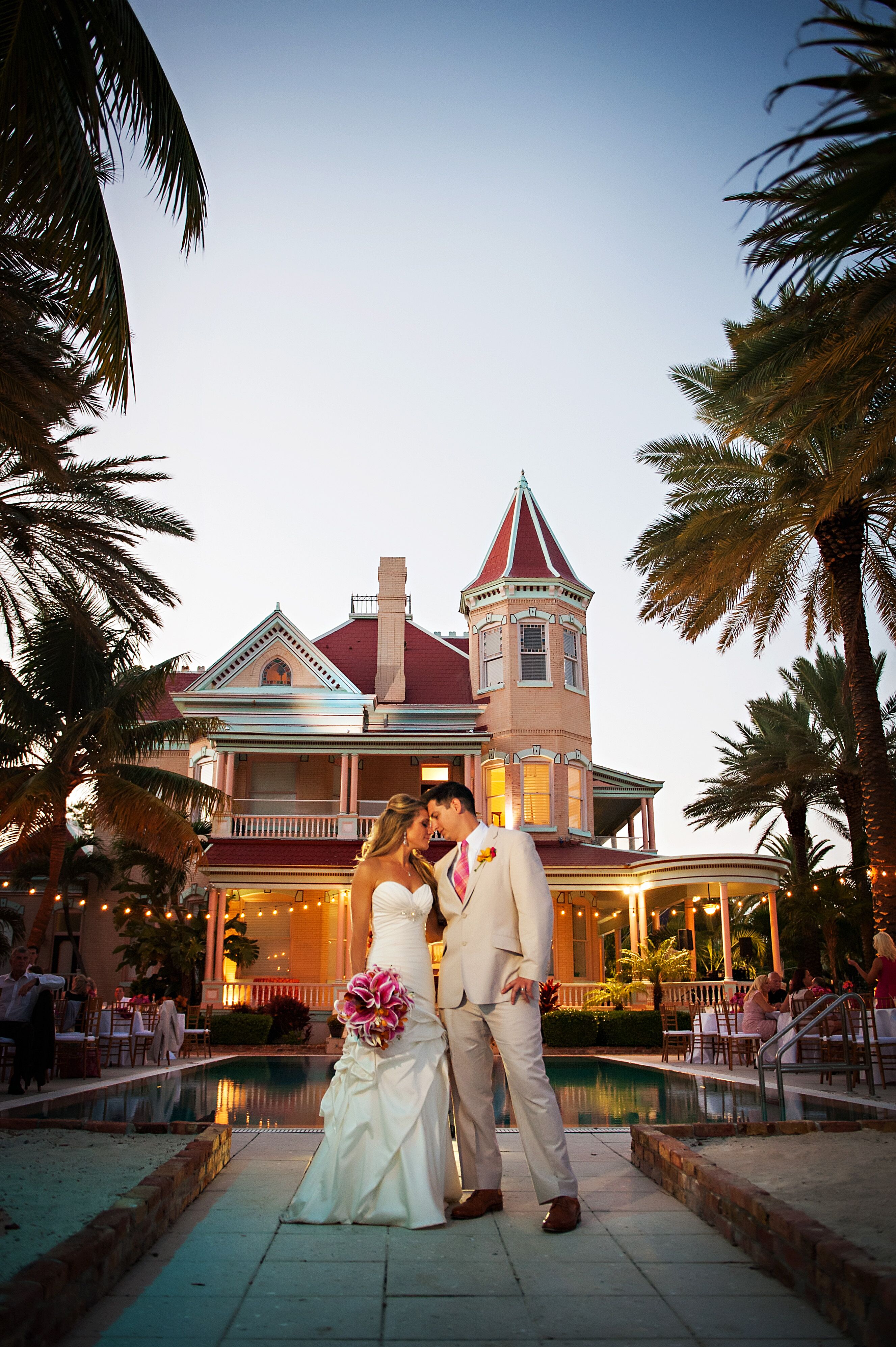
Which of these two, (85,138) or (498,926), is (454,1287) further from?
(85,138)

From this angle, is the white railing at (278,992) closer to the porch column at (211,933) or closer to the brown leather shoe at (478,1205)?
the porch column at (211,933)

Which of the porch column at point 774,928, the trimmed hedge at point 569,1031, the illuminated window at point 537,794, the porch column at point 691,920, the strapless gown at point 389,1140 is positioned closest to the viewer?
the strapless gown at point 389,1140

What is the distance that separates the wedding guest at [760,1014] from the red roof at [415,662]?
15.6 m

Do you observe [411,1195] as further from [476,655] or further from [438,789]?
[476,655]

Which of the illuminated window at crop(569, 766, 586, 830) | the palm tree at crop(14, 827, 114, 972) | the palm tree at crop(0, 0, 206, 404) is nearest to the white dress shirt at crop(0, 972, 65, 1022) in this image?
the palm tree at crop(0, 0, 206, 404)

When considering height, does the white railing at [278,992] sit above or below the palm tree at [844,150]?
below

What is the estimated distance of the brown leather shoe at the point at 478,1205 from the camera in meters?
5.44

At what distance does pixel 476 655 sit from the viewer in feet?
Result: 108

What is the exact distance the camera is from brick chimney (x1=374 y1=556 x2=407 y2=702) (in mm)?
33281

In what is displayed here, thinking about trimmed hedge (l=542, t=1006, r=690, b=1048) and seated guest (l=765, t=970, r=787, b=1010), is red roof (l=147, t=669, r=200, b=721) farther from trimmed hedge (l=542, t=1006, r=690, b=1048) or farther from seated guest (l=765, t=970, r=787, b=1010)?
seated guest (l=765, t=970, r=787, b=1010)

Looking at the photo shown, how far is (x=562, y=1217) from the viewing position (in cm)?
520

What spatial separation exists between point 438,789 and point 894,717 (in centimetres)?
2777

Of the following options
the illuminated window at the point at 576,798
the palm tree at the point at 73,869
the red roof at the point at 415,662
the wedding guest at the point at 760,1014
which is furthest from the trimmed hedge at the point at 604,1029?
the palm tree at the point at 73,869

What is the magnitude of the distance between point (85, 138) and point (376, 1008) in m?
6.26
